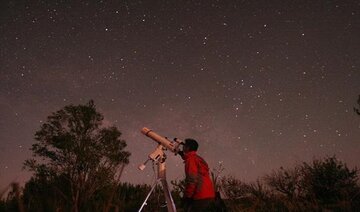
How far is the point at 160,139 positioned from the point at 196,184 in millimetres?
1148

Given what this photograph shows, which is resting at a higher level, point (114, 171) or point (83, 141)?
point (83, 141)

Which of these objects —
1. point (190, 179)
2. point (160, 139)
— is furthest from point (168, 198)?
point (160, 139)

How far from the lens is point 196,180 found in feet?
19.0

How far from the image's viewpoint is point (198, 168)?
6.01 meters

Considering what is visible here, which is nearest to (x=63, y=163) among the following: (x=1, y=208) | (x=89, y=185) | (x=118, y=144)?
Answer: (x=118, y=144)

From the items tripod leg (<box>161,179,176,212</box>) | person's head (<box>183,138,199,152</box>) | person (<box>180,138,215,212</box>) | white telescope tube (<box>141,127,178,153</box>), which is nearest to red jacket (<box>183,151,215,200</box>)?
person (<box>180,138,215,212</box>)

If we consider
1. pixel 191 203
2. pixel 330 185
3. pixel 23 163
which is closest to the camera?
pixel 191 203

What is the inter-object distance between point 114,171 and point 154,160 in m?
4.51

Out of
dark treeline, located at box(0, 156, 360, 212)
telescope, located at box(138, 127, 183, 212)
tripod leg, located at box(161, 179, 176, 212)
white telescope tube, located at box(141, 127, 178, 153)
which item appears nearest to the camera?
dark treeline, located at box(0, 156, 360, 212)

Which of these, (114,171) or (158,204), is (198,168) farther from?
(114,171)

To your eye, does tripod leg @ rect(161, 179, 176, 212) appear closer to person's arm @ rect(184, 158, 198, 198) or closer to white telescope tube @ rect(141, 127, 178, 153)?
person's arm @ rect(184, 158, 198, 198)

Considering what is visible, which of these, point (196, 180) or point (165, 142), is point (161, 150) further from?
point (196, 180)

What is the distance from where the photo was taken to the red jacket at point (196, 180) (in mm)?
5750

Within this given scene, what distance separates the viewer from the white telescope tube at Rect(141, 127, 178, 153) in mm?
6141
